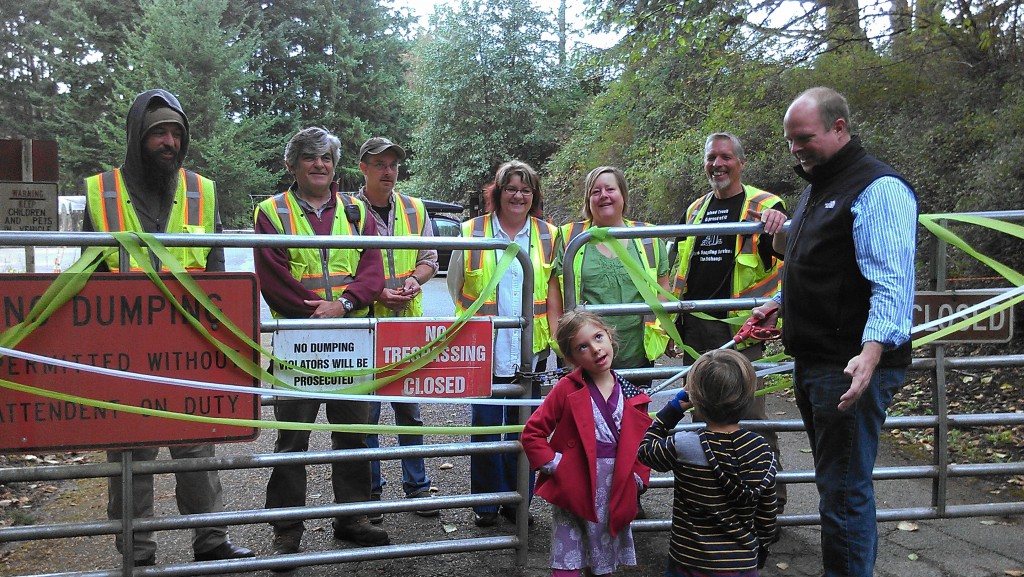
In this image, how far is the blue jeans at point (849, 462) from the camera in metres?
3.17

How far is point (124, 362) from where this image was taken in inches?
134

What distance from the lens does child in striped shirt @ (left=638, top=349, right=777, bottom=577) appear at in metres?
2.91

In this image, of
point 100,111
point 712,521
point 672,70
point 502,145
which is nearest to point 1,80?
point 100,111

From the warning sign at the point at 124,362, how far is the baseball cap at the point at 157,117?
0.94 meters

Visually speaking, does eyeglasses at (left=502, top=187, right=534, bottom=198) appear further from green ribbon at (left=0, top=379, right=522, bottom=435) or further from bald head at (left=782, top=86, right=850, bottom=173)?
bald head at (left=782, top=86, right=850, bottom=173)

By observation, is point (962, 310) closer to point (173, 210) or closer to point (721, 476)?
point (721, 476)

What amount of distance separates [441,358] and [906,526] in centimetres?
288

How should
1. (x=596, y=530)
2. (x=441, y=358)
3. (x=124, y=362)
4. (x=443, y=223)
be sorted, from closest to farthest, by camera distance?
1. (x=596, y=530)
2. (x=124, y=362)
3. (x=441, y=358)
4. (x=443, y=223)

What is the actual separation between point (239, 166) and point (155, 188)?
3199cm

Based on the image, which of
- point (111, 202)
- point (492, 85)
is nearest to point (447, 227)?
point (492, 85)

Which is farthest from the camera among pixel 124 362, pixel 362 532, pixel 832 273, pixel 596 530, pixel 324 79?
pixel 324 79

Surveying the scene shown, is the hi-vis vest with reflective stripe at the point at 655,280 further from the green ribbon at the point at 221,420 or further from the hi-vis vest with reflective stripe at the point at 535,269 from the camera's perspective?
the green ribbon at the point at 221,420

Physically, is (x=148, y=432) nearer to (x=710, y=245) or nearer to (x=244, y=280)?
(x=244, y=280)

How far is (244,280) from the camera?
11.7 feet
